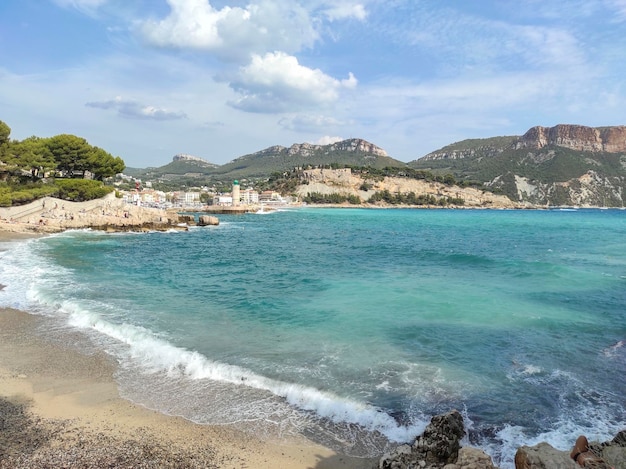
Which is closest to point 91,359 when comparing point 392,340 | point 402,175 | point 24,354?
point 24,354

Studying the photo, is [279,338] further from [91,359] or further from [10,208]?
[10,208]

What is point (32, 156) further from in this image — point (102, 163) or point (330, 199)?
point (330, 199)

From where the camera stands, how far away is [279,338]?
12461 millimetres

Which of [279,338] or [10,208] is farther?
[10,208]

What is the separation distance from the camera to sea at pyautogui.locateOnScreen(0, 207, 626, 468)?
8.04 m

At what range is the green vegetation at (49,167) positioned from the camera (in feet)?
151

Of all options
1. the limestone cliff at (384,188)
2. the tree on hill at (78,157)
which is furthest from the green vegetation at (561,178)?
the tree on hill at (78,157)

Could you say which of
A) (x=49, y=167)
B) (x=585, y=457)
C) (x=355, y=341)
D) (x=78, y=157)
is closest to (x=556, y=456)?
(x=585, y=457)

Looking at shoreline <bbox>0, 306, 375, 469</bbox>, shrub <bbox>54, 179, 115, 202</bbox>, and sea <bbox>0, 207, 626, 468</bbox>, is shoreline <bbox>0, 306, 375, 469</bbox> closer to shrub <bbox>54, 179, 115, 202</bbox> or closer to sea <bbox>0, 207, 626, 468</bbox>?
sea <bbox>0, 207, 626, 468</bbox>

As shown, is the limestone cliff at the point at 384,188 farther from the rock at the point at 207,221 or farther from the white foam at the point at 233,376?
the white foam at the point at 233,376

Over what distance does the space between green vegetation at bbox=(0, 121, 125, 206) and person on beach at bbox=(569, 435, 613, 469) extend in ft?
163

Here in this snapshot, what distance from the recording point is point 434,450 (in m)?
6.00

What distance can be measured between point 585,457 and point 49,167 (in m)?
61.2

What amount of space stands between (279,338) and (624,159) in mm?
240499
